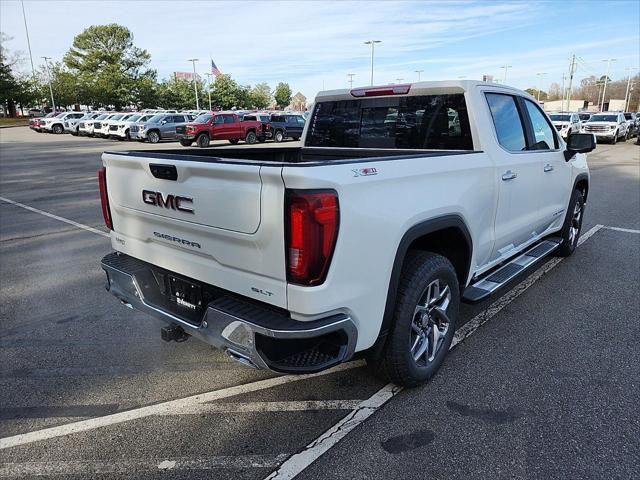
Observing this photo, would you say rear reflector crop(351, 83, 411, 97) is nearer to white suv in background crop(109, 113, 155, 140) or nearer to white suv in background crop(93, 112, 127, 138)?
white suv in background crop(109, 113, 155, 140)

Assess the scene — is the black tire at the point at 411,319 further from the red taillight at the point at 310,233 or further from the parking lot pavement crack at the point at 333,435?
the red taillight at the point at 310,233

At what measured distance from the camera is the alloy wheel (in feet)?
10.2

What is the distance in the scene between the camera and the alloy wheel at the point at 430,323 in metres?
3.11

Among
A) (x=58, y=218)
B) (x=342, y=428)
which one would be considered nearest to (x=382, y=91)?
(x=342, y=428)

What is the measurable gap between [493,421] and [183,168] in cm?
229

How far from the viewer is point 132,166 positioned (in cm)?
301

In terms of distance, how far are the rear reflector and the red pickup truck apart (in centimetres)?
2264

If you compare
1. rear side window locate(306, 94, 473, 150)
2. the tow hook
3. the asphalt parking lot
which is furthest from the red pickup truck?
the tow hook

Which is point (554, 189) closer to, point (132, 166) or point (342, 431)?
point (342, 431)

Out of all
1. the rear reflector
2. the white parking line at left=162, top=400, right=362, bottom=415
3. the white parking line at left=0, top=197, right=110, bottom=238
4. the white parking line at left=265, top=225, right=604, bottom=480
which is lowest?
the white parking line at left=0, top=197, right=110, bottom=238

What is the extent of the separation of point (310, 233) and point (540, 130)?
11.4 feet

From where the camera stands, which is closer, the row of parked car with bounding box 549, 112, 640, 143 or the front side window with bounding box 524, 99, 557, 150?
the front side window with bounding box 524, 99, 557, 150

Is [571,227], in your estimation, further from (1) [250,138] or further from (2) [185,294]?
(1) [250,138]

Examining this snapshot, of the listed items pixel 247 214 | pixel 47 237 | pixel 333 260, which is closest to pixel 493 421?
pixel 333 260
